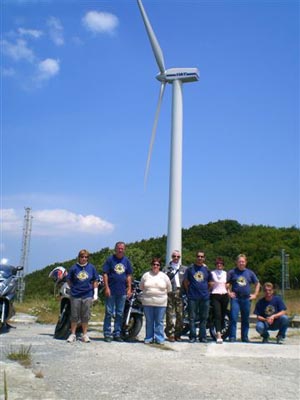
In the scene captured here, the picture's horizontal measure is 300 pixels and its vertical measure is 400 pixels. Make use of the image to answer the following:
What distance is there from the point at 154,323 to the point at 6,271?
2.76 metres

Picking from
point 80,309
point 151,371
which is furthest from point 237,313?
point 151,371

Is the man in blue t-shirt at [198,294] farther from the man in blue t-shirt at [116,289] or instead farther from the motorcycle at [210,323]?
the man in blue t-shirt at [116,289]

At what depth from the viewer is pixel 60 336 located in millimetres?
8523

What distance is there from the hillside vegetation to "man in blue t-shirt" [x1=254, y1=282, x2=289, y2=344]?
1897cm

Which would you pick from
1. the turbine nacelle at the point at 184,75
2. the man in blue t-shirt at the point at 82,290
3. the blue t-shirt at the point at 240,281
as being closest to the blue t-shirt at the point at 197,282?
the blue t-shirt at the point at 240,281

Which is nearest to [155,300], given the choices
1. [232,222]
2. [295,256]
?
[295,256]

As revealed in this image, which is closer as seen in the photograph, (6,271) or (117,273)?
(117,273)

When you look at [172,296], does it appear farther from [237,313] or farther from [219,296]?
[237,313]

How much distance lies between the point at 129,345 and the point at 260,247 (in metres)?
35.5

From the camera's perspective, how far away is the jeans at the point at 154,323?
830cm

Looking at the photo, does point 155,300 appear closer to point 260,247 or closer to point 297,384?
point 297,384

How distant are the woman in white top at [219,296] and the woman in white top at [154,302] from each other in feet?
3.07

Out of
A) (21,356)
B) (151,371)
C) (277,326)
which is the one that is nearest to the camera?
(151,371)

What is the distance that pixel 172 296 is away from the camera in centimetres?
882
